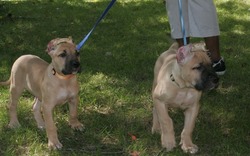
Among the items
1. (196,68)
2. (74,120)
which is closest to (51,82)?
(74,120)

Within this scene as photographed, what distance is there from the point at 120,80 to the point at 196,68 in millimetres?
2324

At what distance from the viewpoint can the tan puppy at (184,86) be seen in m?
4.06

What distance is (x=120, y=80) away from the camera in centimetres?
630

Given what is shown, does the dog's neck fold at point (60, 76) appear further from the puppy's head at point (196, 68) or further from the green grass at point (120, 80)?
the puppy's head at point (196, 68)

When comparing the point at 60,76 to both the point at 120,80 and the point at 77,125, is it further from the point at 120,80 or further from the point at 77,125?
the point at 120,80

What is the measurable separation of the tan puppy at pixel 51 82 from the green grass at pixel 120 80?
158mm

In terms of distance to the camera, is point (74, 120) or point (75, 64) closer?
point (75, 64)

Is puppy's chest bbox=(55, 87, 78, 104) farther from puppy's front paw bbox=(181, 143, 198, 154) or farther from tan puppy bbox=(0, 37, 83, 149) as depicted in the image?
puppy's front paw bbox=(181, 143, 198, 154)

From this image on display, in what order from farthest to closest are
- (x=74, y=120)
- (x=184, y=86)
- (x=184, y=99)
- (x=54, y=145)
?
(x=74, y=120) → (x=54, y=145) → (x=184, y=99) → (x=184, y=86)

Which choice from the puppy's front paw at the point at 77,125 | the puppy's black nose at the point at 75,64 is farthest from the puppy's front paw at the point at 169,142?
the puppy's black nose at the point at 75,64

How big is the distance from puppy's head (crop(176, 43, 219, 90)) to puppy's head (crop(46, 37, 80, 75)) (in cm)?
101

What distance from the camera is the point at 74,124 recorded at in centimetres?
490

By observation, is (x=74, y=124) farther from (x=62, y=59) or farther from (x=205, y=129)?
(x=205, y=129)

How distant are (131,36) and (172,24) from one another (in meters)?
2.24
